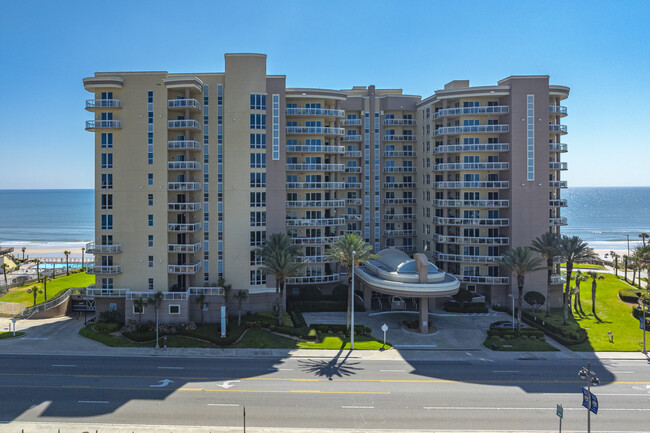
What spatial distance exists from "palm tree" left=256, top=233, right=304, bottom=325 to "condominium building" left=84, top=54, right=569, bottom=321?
4231mm

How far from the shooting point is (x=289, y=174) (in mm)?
66000

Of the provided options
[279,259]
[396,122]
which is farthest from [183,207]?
[396,122]

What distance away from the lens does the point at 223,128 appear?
58844 millimetres

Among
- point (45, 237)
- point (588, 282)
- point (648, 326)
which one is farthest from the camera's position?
point (45, 237)

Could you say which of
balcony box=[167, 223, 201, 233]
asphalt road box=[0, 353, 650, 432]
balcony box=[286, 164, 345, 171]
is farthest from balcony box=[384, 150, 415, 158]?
asphalt road box=[0, 353, 650, 432]

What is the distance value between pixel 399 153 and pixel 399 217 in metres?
10.8

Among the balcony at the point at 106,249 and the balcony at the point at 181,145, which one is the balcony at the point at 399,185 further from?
the balcony at the point at 106,249

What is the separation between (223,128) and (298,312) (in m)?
26.8

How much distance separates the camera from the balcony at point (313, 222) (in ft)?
209

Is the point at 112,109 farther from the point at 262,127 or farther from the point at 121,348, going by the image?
the point at 121,348

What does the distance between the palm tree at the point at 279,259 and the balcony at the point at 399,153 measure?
87.4 feet

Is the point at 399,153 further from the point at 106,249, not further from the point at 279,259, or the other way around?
the point at 106,249

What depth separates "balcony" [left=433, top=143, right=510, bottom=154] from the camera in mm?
63906

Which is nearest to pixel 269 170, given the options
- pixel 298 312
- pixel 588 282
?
pixel 298 312
